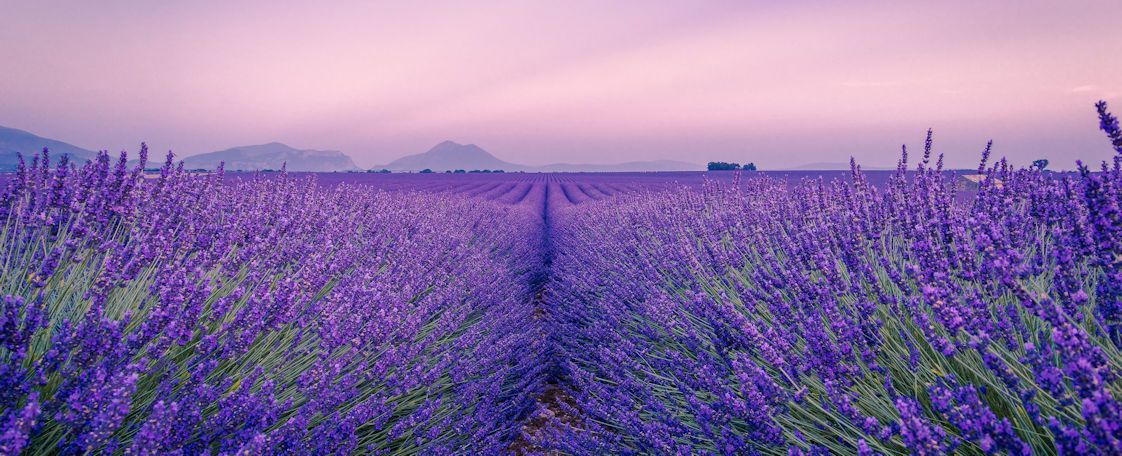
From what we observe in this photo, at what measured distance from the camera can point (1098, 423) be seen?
0.70 meters

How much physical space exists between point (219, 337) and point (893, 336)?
1.98 metres

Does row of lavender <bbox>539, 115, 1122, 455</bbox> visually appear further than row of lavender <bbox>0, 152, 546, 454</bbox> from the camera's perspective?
No

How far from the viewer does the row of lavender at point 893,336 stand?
95 cm

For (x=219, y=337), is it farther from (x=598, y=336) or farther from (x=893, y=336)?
Answer: (x=893, y=336)

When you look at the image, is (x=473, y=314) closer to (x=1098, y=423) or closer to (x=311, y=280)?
(x=311, y=280)

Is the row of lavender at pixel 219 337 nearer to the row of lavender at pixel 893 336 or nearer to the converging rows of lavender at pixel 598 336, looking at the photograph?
the converging rows of lavender at pixel 598 336

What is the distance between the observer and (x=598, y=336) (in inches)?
114

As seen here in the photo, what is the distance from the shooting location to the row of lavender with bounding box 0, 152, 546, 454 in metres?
1.09

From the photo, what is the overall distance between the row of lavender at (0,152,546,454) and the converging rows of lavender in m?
0.01

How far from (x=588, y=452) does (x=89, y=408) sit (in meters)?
1.49

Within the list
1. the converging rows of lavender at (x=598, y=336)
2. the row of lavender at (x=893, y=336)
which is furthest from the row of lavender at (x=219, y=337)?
the row of lavender at (x=893, y=336)

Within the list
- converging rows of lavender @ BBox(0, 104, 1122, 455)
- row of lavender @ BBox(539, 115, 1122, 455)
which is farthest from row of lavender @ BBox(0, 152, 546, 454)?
row of lavender @ BBox(539, 115, 1122, 455)

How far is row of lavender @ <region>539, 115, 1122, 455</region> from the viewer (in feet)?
3.12

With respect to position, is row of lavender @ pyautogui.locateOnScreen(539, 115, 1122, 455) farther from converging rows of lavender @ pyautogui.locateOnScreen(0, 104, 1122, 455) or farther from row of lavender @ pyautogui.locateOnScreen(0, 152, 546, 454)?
row of lavender @ pyautogui.locateOnScreen(0, 152, 546, 454)
